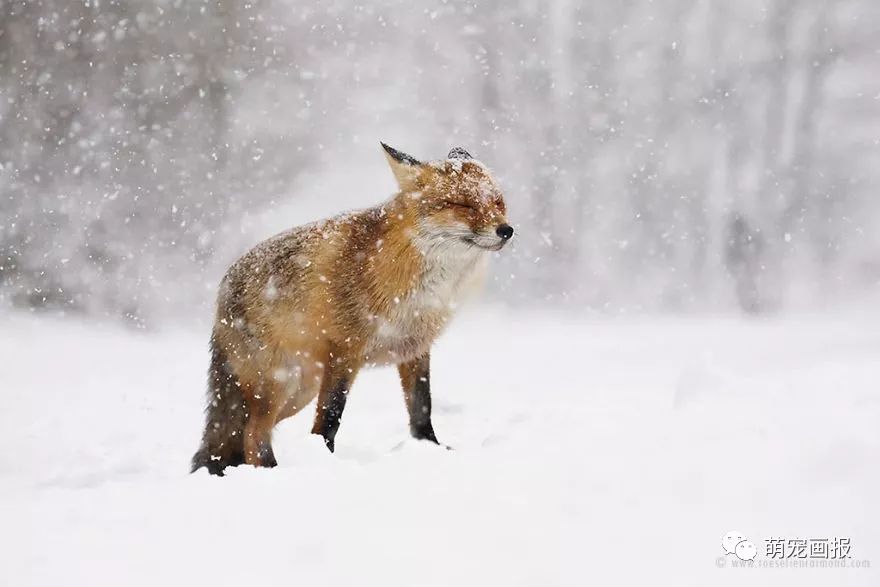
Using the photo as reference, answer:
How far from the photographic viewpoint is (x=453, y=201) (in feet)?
16.9

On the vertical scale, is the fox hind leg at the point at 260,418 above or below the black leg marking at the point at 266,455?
above

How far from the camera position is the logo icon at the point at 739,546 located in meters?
2.88

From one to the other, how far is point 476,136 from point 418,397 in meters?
11.0

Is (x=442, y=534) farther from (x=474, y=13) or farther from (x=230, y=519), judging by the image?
(x=474, y=13)

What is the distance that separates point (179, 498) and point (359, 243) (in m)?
2.39

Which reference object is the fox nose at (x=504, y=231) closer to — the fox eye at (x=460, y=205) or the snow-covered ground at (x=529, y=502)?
the fox eye at (x=460, y=205)

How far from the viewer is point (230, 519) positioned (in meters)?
3.22

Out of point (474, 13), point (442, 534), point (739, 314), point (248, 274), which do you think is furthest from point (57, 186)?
point (442, 534)

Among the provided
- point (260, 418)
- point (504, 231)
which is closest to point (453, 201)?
point (504, 231)

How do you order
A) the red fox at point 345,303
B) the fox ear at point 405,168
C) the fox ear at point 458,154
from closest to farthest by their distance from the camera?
the red fox at point 345,303
the fox ear at point 405,168
the fox ear at point 458,154

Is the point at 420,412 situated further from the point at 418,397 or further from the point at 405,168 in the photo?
the point at 405,168

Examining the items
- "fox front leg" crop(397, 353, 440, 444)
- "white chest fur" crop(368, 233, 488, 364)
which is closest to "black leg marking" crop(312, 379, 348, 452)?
"white chest fur" crop(368, 233, 488, 364)

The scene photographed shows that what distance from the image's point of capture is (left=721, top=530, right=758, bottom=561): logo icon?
2877 mm

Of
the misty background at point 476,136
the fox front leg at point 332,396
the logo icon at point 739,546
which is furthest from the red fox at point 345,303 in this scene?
the misty background at point 476,136
